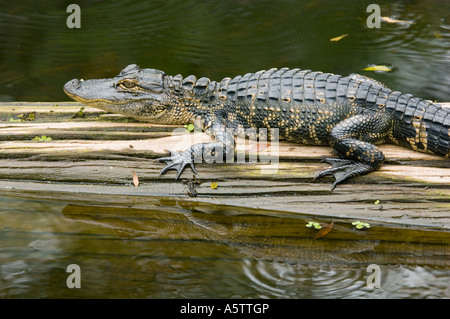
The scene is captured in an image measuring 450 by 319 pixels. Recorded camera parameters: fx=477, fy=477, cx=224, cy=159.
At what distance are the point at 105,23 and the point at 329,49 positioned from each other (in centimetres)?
422

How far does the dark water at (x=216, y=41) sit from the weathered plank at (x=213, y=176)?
242 centimetres

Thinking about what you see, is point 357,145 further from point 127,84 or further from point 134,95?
point 127,84

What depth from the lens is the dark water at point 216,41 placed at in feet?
24.8

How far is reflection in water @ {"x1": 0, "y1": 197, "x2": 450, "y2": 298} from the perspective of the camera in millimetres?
3775

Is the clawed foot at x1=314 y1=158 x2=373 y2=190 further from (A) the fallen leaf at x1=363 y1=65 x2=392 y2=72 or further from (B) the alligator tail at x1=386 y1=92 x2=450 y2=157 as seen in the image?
(A) the fallen leaf at x1=363 y1=65 x2=392 y2=72

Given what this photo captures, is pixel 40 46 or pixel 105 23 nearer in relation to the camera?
pixel 40 46

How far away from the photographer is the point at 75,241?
424 cm

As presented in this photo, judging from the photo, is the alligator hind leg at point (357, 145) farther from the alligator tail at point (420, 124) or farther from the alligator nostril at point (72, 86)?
the alligator nostril at point (72, 86)

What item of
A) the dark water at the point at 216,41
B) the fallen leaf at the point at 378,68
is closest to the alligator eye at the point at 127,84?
the dark water at the point at 216,41

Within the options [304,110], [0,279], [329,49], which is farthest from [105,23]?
[0,279]

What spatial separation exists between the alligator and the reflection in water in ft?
1.96

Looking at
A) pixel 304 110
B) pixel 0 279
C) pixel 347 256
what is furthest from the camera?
pixel 304 110

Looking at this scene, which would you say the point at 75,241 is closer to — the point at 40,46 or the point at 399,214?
the point at 399,214

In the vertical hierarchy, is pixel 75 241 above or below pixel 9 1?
below
